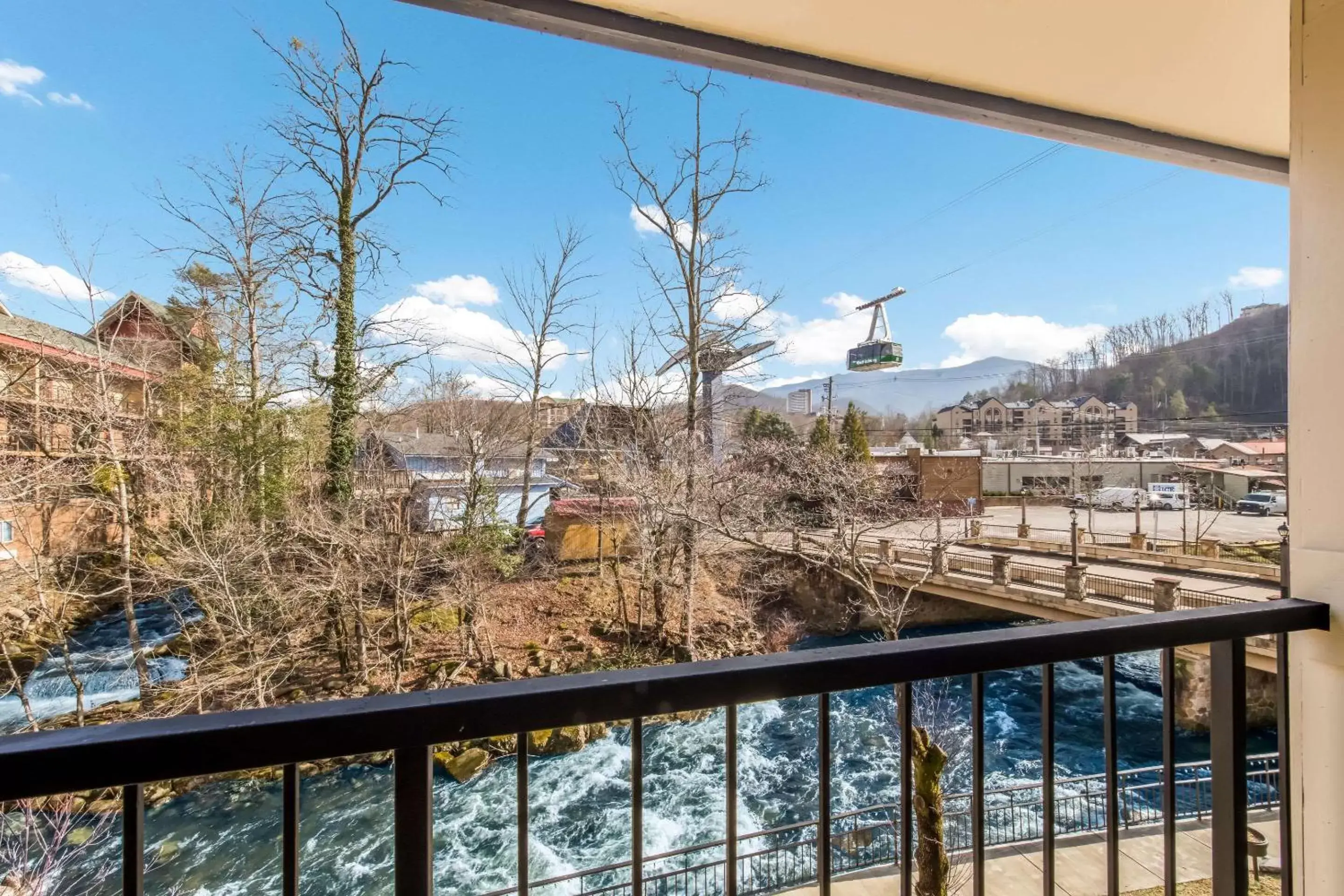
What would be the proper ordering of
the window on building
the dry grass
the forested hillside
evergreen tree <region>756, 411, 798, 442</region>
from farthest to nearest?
→ 1. the window on building
2. evergreen tree <region>756, 411, 798, 442</region>
3. the forested hillside
4. the dry grass

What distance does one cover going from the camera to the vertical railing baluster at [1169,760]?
0.86 m

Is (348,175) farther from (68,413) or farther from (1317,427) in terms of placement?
(1317,427)

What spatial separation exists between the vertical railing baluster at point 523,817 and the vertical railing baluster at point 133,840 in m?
0.34

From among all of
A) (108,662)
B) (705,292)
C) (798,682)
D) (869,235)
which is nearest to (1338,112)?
(798,682)

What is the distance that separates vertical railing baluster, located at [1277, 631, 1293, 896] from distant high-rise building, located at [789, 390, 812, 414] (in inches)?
338

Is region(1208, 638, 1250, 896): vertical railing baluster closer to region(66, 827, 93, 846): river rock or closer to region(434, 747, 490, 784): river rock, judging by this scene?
region(434, 747, 490, 784): river rock

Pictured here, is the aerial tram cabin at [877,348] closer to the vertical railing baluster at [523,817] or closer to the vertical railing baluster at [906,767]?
the vertical railing baluster at [906,767]

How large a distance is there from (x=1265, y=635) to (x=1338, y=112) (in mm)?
990

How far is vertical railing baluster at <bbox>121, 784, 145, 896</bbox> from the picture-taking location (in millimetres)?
490

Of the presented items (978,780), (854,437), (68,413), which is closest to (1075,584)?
(854,437)

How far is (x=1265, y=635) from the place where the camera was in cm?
94

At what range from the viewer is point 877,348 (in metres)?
10.7

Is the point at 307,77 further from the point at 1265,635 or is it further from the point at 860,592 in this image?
the point at 860,592

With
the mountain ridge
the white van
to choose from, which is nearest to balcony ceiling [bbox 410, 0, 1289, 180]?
the mountain ridge
